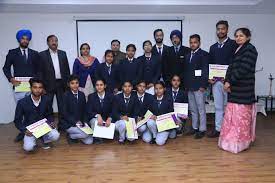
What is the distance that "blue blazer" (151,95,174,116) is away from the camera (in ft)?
13.9

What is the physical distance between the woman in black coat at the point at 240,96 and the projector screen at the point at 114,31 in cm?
272

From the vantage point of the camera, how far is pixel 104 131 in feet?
13.1

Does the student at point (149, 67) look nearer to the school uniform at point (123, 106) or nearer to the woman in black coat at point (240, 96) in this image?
the school uniform at point (123, 106)

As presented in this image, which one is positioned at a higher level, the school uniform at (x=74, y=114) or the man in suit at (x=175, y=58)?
the man in suit at (x=175, y=58)

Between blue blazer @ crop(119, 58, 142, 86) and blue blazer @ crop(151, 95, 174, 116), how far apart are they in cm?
49

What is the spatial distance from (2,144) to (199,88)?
284 centimetres

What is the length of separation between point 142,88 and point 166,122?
59cm

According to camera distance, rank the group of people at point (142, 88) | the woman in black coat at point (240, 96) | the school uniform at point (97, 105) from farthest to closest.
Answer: the school uniform at point (97, 105) → the group of people at point (142, 88) → the woman in black coat at point (240, 96)

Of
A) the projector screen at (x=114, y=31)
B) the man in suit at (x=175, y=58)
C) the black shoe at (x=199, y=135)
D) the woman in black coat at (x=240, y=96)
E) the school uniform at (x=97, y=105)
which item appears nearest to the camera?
the woman in black coat at (x=240, y=96)

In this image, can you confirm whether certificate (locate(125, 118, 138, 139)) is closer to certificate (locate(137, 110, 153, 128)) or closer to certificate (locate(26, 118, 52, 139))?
certificate (locate(137, 110, 153, 128))

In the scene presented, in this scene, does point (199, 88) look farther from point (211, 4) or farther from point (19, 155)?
point (19, 155)

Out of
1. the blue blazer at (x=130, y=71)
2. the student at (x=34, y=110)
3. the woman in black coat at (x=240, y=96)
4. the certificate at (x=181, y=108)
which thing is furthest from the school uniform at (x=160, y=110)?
the student at (x=34, y=110)

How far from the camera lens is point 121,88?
461cm

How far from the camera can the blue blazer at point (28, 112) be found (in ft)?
12.6
